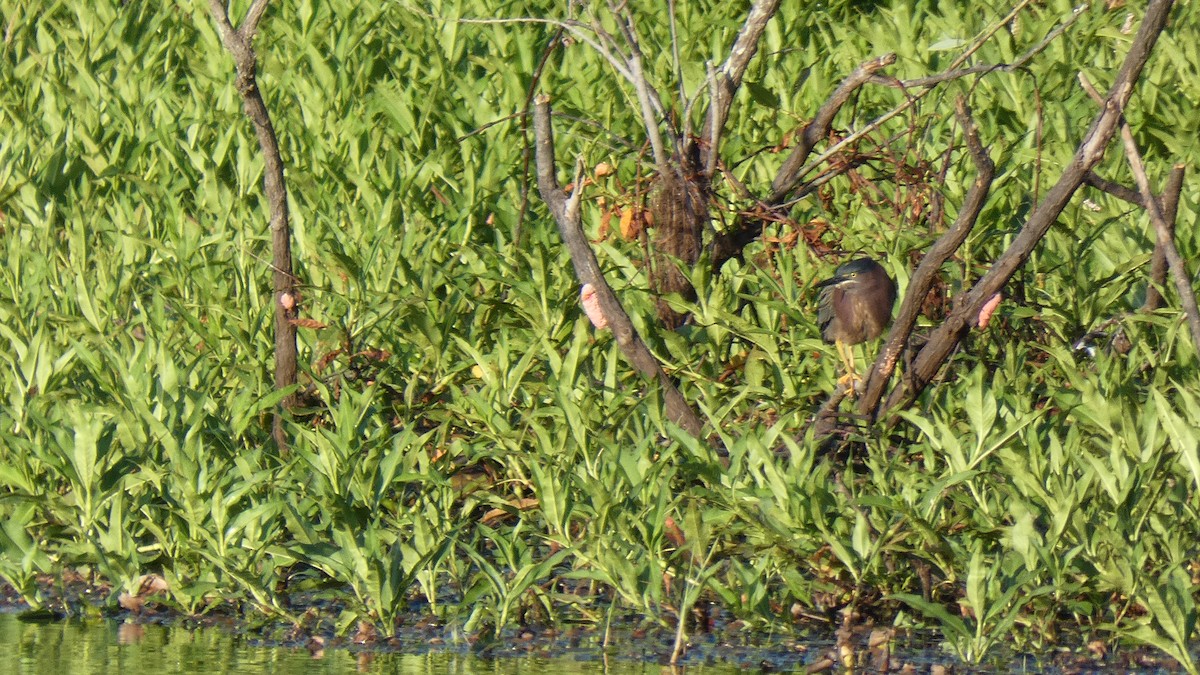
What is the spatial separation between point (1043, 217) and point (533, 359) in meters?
1.28

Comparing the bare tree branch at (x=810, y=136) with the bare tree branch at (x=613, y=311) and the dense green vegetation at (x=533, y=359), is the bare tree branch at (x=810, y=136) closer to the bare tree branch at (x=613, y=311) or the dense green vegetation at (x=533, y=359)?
the dense green vegetation at (x=533, y=359)

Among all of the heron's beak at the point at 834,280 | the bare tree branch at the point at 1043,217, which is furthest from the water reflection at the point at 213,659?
the heron's beak at the point at 834,280

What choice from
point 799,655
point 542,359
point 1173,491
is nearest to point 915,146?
point 542,359

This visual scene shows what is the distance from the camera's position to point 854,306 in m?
3.92

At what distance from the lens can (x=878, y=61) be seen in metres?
3.93

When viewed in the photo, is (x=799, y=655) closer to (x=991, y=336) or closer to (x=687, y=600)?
(x=687, y=600)

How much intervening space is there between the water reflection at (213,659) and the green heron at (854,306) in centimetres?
118

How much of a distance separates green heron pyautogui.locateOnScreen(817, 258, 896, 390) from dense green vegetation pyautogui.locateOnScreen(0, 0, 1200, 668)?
74 millimetres

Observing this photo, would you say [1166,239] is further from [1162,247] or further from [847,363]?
[847,363]

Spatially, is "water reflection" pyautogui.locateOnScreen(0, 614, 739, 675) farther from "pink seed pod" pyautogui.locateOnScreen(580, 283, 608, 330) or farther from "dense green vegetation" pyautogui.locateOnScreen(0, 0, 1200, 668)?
"pink seed pod" pyautogui.locateOnScreen(580, 283, 608, 330)

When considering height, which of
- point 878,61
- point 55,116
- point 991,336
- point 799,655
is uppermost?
point 55,116

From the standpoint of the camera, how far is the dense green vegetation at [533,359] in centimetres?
320

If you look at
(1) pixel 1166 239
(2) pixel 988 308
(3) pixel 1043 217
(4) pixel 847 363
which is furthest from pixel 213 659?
(1) pixel 1166 239

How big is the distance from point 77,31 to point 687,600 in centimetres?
428
